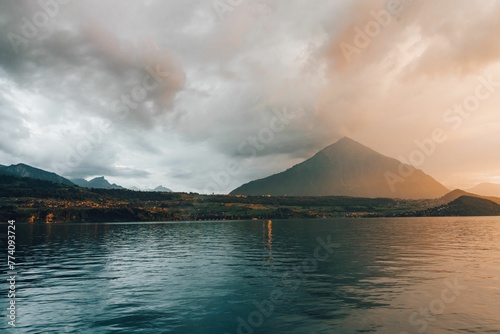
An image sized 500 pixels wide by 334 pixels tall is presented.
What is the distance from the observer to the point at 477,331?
29922mm

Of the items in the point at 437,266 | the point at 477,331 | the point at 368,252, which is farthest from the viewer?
the point at 368,252

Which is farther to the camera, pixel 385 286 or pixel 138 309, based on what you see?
pixel 385 286

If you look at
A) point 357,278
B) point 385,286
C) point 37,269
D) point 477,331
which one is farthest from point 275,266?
point 37,269

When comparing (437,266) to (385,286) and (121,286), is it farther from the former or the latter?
(121,286)

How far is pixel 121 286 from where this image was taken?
50.0 meters

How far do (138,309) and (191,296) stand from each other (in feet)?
24.4

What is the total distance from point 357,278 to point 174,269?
108 feet

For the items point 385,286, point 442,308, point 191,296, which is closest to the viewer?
point 442,308

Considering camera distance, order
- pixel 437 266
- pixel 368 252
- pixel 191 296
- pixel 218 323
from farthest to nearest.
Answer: pixel 368 252
pixel 437 266
pixel 191 296
pixel 218 323

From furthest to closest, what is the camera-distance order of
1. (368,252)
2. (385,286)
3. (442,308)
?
(368,252)
(385,286)
(442,308)

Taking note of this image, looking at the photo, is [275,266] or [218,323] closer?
[218,323]

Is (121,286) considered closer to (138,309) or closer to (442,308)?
(138,309)

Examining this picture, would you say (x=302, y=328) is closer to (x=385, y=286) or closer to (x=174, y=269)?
(x=385, y=286)

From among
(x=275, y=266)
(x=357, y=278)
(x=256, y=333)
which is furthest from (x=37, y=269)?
(x=357, y=278)
